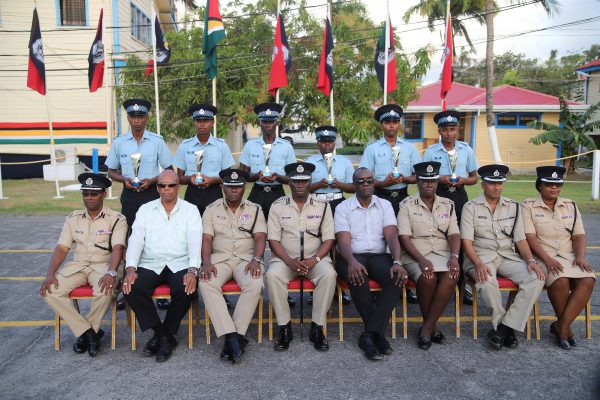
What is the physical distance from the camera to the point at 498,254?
4902 millimetres

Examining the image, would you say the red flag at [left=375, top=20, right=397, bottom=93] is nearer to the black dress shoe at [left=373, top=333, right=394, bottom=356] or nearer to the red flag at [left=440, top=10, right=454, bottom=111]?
the red flag at [left=440, top=10, right=454, bottom=111]

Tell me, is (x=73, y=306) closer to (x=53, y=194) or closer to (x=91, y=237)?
(x=91, y=237)

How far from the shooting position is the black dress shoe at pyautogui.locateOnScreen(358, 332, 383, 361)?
4.23m

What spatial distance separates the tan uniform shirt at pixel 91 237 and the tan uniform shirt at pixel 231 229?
2.61ft

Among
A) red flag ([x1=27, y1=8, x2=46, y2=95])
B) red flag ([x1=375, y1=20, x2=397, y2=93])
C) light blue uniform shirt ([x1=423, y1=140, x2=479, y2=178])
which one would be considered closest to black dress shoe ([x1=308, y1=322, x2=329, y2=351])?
light blue uniform shirt ([x1=423, y1=140, x2=479, y2=178])

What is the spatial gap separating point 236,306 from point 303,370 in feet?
2.68

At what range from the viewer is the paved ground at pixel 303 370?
370 cm

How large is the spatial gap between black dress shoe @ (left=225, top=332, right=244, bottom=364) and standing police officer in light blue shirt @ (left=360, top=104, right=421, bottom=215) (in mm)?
2368

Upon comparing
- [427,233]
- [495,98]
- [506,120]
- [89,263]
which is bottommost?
[89,263]

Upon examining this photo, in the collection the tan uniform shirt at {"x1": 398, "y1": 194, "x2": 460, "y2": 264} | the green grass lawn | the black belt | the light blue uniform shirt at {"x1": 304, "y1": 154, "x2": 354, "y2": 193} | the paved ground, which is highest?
the light blue uniform shirt at {"x1": 304, "y1": 154, "x2": 354, "y2": 193}

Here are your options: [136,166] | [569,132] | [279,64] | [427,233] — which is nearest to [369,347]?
[427,233]

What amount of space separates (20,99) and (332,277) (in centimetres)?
1875

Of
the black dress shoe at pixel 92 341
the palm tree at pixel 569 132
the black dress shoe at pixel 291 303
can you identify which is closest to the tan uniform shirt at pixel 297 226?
the black dress shoe at pixel 291 303

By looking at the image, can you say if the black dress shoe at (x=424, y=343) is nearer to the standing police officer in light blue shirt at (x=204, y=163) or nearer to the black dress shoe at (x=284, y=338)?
the black dress shoe at (x=284, y=338)
